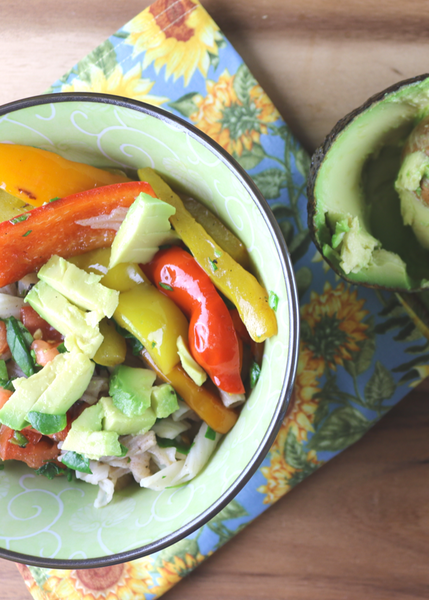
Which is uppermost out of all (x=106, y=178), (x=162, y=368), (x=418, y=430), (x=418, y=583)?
(x=106, y=178)

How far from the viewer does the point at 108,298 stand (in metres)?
0.99

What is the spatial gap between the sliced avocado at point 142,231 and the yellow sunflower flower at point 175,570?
860 millimetres

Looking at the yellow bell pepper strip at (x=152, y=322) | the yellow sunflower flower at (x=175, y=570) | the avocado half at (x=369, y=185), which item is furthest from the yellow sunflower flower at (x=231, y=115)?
the yellow sunflower flower at (x=175, y=570)

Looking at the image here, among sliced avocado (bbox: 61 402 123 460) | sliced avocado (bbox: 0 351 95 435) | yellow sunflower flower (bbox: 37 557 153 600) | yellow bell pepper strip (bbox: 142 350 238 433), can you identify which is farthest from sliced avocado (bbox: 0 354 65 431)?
yellow sunflower flower (bbox: 37 557 153 600)

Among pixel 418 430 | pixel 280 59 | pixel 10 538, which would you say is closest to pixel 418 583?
pixel 418 430

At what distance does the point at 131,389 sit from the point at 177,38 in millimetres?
964

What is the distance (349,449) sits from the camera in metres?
1.34

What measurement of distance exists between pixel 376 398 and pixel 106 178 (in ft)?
3.02

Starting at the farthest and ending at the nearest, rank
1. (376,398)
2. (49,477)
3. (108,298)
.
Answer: (376,398) < (49,477) < (108,298)

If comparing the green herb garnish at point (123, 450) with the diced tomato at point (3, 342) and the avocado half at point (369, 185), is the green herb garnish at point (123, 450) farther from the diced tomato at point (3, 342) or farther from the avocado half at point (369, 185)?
the avocado half at point (369, 185)

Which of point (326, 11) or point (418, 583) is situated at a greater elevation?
point (326, 11)

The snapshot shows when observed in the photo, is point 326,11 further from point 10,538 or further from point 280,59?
point 10,538

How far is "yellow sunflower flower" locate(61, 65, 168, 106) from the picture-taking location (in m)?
1.30

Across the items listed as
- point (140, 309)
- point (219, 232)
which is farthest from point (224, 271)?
point (140, 309)
